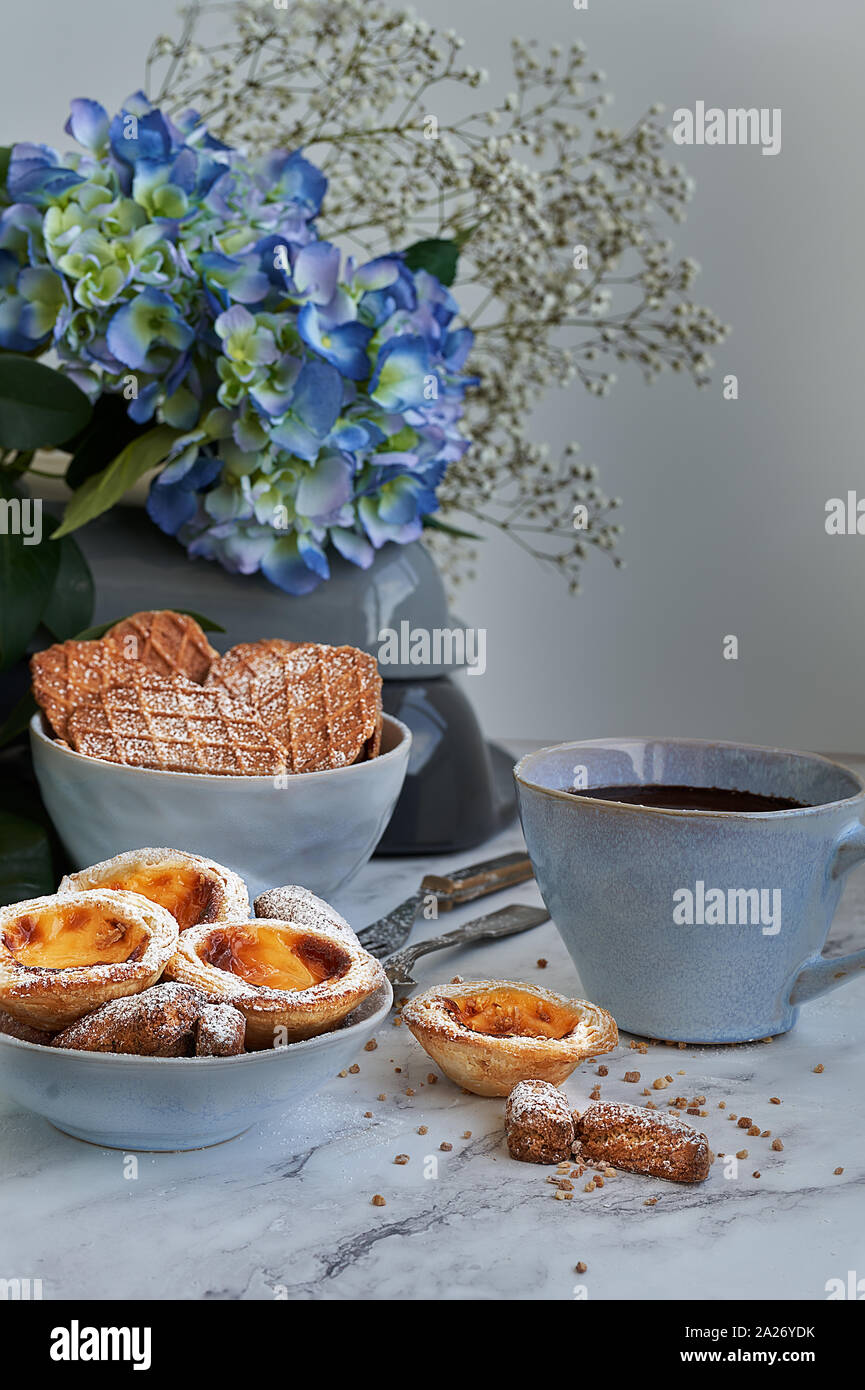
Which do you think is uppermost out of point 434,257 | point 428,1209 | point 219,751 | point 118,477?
point 434,257

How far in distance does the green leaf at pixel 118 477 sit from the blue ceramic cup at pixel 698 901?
0.30 meters

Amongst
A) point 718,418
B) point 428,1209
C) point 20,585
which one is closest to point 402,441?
point 20,585

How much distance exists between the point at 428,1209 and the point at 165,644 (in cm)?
33

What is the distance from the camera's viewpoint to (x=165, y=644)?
630mm

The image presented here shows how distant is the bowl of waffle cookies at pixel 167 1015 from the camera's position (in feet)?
1.21

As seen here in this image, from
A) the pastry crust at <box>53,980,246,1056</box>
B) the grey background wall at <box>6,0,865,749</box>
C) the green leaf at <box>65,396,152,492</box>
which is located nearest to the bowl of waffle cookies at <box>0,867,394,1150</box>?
the pastry crust at <box>53,980,246,1056</box>

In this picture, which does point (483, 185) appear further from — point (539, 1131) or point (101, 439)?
point (539, 1131)

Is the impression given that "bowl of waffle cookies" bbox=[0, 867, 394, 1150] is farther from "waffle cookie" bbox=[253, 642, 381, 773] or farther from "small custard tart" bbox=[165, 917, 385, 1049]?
"waffle cookie" bbox=[253, 642, 381, 773]

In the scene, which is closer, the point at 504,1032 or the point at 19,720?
the point at 504,1032

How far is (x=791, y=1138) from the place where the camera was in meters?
0.43

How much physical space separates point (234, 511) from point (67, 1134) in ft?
1.18
